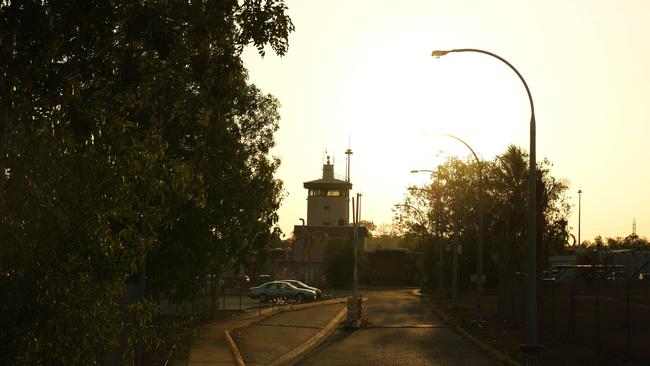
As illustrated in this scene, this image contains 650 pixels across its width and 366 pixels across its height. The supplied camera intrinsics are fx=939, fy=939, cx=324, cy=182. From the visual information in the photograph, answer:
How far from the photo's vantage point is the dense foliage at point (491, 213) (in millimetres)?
55781

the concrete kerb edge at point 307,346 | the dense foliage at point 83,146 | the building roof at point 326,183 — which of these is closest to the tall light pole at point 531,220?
the concrete kerb edge at point 307,346

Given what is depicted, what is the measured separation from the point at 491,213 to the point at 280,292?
16.7 m

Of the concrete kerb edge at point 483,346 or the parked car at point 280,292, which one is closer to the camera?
the concrete kerb edge at point 483,346

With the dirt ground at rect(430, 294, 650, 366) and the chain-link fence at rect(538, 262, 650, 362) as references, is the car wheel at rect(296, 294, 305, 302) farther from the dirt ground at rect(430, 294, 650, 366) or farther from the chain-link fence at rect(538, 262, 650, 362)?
the dirt ground at rect(430, 294, 650, 366)

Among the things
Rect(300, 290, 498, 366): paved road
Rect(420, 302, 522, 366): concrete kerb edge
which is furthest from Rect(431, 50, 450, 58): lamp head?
Rect(300, 290, 498, 366): paved road

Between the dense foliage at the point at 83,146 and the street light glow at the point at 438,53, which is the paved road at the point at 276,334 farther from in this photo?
the dense foliage at the point at 83,146

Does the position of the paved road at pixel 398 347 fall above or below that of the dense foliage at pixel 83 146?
below

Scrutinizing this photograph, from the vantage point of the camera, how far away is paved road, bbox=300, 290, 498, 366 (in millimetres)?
26797

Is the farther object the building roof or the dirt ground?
the building roof

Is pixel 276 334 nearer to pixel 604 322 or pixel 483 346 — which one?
pixel 483 346

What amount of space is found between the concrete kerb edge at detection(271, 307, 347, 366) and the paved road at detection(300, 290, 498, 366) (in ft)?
0.96

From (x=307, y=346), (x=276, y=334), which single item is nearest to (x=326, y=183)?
(x=276, y=334)

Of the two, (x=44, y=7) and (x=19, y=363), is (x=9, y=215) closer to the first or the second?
(x=19, y=363)

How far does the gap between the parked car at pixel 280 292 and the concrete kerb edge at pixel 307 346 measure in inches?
912
